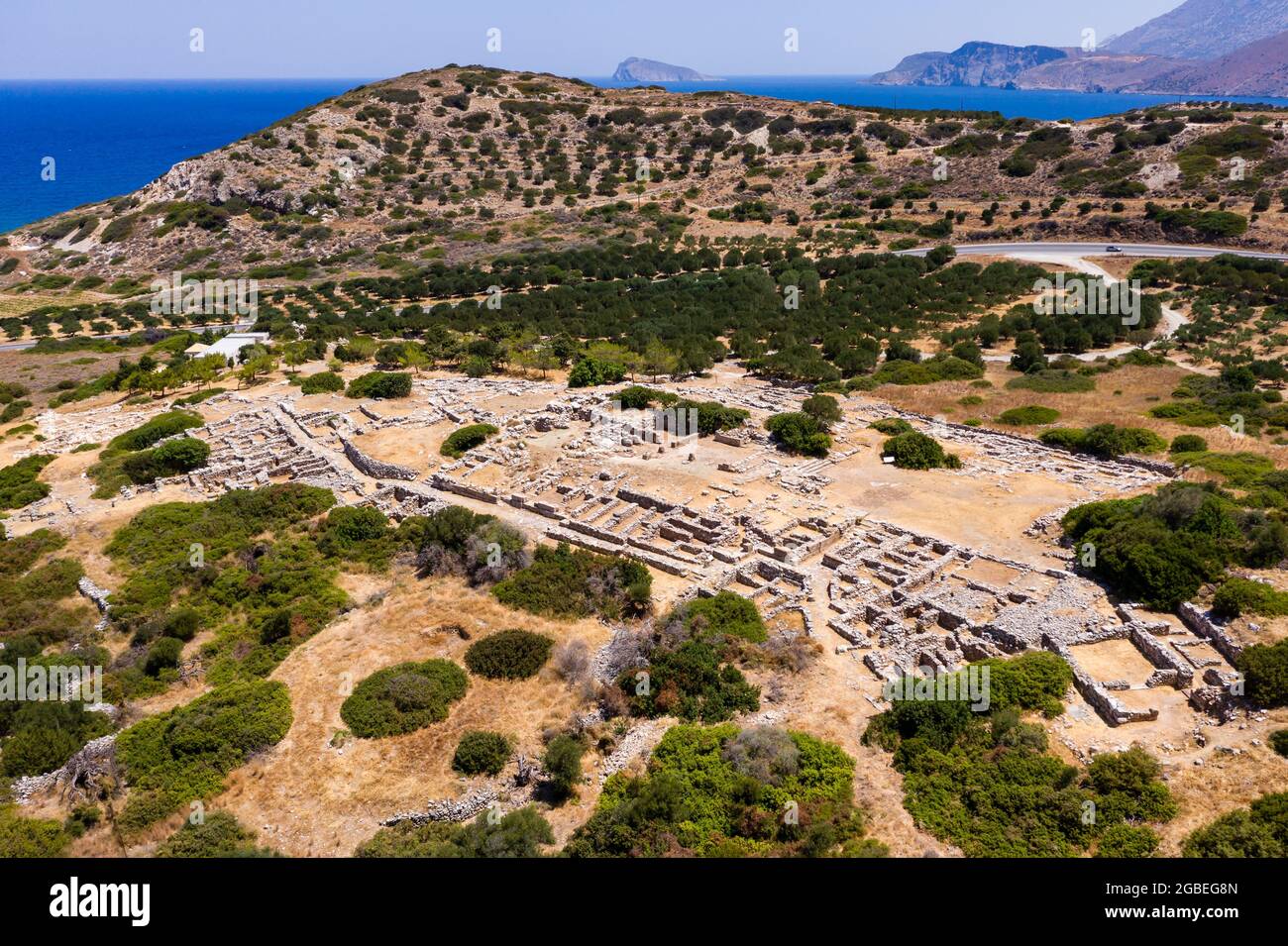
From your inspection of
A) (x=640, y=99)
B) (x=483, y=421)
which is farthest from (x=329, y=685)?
(x=640, y=99)

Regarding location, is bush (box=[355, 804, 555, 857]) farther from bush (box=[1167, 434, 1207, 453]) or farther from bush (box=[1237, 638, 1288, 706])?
bush (box=[1167, 434, 1207, 453])

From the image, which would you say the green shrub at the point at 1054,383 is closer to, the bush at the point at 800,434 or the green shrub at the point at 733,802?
the bush at the point at 800,434

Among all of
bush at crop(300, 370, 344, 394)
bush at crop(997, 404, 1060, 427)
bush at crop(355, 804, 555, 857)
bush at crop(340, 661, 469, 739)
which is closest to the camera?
bush at crop(355, 804, 555, 857)

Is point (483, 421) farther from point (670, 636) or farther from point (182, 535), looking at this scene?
point (670, 636)

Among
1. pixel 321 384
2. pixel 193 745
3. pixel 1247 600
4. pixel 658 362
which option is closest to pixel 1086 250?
pixel 658 362

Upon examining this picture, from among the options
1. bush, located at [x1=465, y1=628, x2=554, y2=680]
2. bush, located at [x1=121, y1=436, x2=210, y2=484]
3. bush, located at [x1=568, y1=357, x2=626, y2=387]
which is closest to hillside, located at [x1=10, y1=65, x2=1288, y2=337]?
bush, located at [x1=568, y1=357, x2=626, y2=387]

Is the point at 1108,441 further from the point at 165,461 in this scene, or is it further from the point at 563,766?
the point at 165,461
